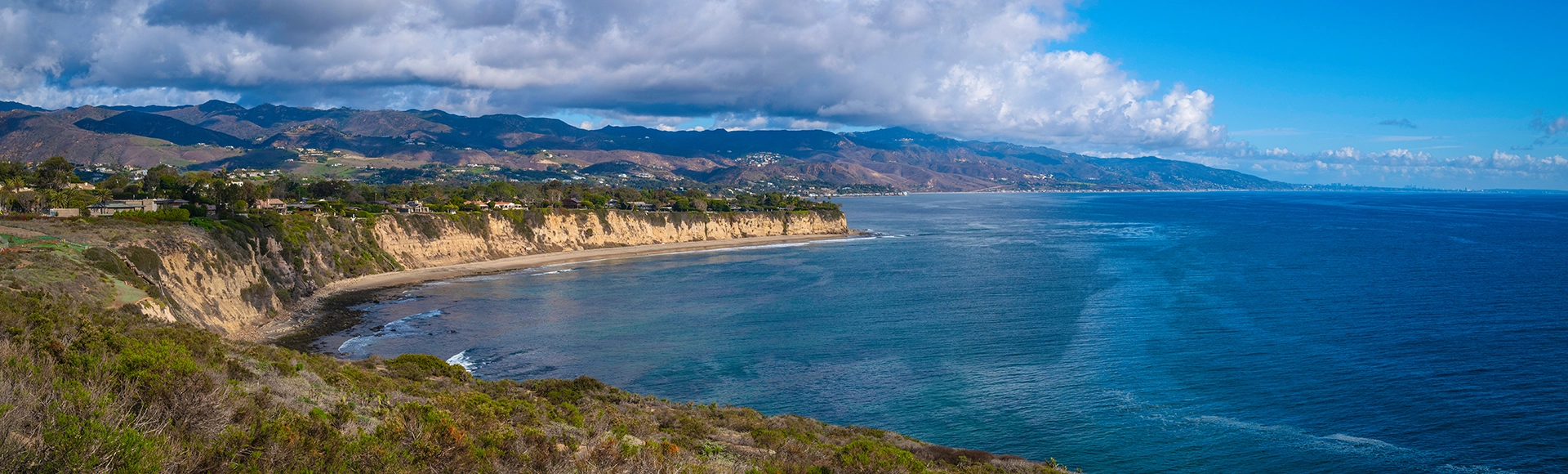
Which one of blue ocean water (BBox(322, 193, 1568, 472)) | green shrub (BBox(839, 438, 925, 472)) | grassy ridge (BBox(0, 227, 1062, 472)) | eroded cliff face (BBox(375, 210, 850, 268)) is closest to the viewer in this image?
grassy ridge (BBox(0, 227, 1062, 472))

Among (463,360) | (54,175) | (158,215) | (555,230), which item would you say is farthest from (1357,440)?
(54,175)

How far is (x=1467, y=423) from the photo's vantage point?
2611 cm

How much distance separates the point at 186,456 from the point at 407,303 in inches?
1819

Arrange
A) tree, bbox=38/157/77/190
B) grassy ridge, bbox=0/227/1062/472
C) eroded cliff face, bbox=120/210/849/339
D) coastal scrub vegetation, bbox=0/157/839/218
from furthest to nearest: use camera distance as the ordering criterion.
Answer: tree, bbox=38/157/77/190, coastal scrub vegetation, bbox=0/157/839/218, eroded cliff face, bbox=120/210/849/339, grassy ridge, bbox=0/227/1062/472

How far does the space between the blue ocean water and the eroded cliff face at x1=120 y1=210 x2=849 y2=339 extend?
6262 mm

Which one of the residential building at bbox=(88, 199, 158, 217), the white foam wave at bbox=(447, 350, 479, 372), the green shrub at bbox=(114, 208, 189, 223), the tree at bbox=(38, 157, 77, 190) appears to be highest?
the tree at bbox=(38, 157, 77, 190)

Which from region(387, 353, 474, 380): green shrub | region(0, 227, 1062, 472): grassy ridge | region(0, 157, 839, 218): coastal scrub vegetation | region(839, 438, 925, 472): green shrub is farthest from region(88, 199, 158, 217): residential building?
region(839, 438, 925, 472): green shrub

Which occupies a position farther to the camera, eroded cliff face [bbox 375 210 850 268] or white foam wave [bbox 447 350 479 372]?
eroded cliff face [bbox 375 210 850 268]

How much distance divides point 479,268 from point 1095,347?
52.4 meters

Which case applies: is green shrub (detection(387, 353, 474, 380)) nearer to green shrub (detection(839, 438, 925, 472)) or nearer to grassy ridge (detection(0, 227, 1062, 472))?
grassy ridge (detection(0, 227, 1062, 472))

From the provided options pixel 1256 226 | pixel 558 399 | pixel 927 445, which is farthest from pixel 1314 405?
pixel 1256 226

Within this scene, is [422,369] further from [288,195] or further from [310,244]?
[288,195]

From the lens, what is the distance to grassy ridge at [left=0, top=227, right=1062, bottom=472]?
8.83m

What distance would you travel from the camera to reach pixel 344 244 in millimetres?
66750
